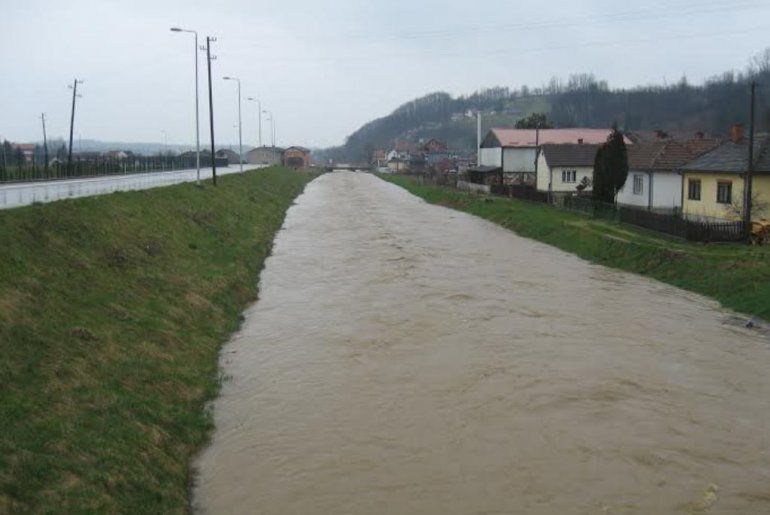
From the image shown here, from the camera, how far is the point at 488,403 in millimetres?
13789

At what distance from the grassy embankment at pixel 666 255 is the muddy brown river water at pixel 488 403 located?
1.01 m

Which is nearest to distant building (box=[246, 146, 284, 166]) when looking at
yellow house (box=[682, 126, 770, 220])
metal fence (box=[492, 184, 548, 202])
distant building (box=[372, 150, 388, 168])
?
distant building (box=[372, 150, 388, 168])

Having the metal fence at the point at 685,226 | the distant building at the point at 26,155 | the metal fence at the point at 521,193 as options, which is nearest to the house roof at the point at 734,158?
the metal fence at the point at 685,226

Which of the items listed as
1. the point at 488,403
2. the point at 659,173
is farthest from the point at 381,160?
the point at 488,403

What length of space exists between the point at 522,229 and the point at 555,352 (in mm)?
25772

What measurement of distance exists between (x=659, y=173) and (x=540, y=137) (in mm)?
33986

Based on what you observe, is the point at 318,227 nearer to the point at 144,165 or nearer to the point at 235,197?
the point at 235,197

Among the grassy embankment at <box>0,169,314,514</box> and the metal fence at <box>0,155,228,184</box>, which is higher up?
the metal fence at <box>0,155,228,184</box>

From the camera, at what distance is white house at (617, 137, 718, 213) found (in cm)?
4016

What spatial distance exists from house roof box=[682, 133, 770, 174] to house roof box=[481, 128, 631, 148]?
35.6m

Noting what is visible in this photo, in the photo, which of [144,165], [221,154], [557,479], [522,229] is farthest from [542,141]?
[221,154]

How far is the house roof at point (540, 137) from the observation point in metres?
73.1

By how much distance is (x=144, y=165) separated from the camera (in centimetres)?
8600

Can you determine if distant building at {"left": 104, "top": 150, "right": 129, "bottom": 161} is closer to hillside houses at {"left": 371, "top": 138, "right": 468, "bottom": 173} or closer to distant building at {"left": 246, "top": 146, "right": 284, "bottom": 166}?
distant building at {"left": 246, "top": 146, "right": 284, "bottom": 166}
